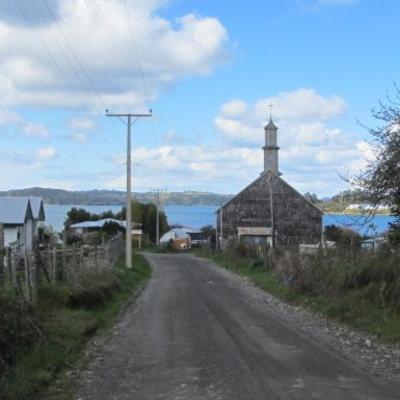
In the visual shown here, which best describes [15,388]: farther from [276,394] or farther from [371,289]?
[371,289]

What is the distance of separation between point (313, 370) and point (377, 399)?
6.31ft

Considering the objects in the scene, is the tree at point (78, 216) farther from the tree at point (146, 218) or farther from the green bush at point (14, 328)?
the green bush at point (14, 328)

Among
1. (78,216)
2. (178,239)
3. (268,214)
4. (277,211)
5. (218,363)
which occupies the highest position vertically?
(78,216)

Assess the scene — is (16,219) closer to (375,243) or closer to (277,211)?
(277,211)

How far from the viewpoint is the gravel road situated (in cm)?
880

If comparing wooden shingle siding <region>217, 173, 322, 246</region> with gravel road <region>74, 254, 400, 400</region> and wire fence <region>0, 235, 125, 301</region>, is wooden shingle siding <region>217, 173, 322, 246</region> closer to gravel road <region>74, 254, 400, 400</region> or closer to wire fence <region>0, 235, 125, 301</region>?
wire fence <region>0, 235, 125, 301</region>

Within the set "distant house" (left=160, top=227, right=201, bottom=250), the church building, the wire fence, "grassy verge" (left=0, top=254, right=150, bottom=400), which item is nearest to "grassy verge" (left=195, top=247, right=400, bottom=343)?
"grassy verge" (left=0, top=254, right=150, bottom=400)

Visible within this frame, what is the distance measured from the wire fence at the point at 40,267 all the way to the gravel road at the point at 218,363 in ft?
6.52

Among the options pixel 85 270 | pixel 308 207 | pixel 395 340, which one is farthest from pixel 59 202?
pixel 395 340

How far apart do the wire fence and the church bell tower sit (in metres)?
46.8

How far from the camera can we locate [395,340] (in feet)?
43.4

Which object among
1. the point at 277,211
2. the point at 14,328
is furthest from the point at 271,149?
the point at 14,328

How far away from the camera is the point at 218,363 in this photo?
10797 mm

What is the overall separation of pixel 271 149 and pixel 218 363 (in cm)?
6238
